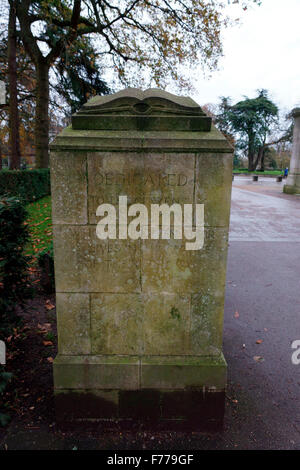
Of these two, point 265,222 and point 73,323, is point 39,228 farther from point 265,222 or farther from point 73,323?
point 265,222

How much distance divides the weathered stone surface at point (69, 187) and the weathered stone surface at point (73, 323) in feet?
2.21

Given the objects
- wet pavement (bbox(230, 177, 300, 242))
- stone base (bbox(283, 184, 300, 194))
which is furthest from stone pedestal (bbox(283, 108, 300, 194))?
wet pavement (bbox(230, 177, 300, 242))

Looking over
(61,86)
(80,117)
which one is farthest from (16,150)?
(80,117)

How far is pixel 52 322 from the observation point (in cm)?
440

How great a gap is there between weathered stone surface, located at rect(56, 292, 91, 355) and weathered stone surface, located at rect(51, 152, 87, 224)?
67cm

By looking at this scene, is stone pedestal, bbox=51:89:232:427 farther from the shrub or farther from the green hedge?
the green hedge

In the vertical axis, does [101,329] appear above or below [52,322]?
above

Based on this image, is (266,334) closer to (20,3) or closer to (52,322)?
(52,322)

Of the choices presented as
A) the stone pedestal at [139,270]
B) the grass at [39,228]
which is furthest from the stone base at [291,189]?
the stone pedestal at [139,270]

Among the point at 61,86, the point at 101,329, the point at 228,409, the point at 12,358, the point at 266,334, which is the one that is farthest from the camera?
the point at 61,86

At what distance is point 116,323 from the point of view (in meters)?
2.58

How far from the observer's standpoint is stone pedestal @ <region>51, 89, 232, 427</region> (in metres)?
2.35

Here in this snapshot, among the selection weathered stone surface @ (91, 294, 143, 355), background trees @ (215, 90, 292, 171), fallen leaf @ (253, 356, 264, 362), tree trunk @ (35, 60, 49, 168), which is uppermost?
background trees @ (215, 90, 292, 171)
